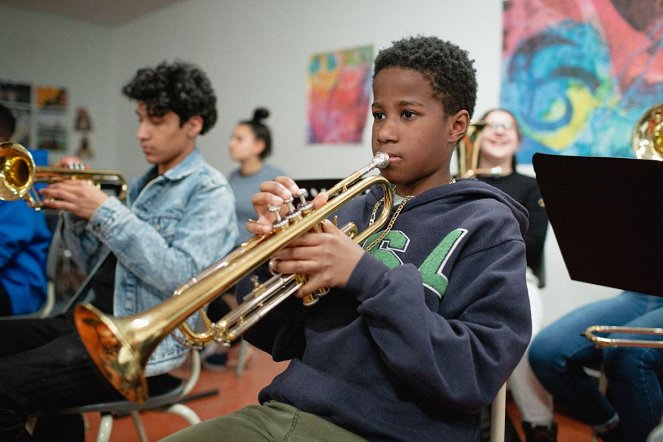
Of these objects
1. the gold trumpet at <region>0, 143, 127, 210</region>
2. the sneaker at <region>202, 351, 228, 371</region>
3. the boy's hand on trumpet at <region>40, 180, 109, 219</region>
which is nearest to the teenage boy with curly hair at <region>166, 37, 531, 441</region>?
the boy's hand on trumpet at <region>40, 180, 109, 219</region>

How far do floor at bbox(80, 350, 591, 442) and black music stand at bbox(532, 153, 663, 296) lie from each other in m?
1.40

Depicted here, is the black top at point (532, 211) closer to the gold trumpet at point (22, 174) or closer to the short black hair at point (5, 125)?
the gold trumpet at point (22, 174)

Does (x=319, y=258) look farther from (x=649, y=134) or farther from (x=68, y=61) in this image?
(x=68, y=61)

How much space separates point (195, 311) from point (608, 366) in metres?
1.79

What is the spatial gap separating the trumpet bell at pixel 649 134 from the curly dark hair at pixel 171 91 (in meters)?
1.62

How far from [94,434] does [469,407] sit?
6.57ft

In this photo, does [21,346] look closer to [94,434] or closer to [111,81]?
[94,434]

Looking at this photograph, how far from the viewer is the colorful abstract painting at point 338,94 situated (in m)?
4.11

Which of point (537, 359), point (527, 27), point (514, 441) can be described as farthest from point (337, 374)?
point (527, 27)

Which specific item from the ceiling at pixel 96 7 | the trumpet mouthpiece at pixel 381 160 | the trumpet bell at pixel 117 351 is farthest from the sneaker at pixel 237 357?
the ceiling at pixel 96 7

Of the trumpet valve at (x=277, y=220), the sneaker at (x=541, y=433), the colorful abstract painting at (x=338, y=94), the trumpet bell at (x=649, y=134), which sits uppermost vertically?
the colorful abstract painting at (x=338, y=94)

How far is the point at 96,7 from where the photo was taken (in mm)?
6098

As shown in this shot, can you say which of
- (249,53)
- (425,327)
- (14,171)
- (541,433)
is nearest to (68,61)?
(249,53)

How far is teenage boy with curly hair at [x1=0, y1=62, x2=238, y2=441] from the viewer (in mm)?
1499
